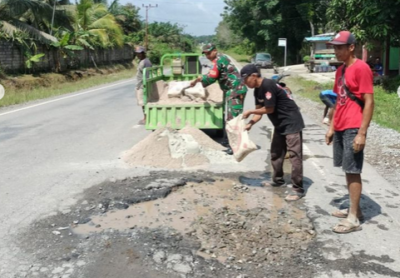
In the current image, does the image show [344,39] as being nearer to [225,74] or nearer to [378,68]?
[225,74]

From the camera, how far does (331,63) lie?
31.0 m

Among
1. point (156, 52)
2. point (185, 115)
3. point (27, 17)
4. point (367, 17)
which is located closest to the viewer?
Answer: point (185, 115)

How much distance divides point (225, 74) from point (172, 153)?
152 centimetres

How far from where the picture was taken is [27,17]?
1005 inches

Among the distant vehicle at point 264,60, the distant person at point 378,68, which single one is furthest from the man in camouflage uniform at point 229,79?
the distant vehicle at point 264,60

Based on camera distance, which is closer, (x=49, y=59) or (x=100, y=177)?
(x=100, y=177)

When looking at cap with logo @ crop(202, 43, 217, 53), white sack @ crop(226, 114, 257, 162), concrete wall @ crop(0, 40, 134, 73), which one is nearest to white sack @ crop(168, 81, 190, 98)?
cap with logo @ crop(202, 43, 217, 53)

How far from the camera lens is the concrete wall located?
21.8 meters

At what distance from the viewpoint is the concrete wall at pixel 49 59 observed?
71.7 feet

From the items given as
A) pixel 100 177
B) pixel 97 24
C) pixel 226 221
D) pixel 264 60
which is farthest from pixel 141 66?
pixel 264 60

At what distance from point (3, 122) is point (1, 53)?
11.6m

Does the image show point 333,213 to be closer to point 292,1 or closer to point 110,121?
point 110,121

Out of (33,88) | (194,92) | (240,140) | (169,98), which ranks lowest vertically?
(33,88)

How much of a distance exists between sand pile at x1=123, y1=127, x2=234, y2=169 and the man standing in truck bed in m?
0.69
